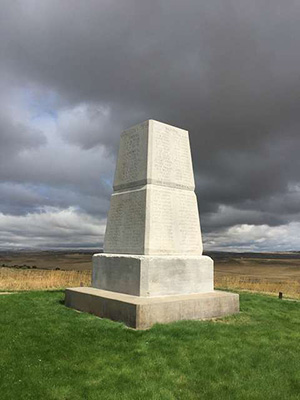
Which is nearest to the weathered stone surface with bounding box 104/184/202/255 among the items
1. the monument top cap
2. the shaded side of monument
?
the shaded side of monument

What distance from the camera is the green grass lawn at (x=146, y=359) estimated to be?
4430 millimetres

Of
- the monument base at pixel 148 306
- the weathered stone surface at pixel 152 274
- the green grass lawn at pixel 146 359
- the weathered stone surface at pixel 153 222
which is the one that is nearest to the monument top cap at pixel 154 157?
the weathered stone surface at pixel 153 222

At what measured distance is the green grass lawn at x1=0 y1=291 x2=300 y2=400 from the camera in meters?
4.43

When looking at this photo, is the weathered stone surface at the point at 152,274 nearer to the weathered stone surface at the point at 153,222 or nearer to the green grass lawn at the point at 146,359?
the weathered stone surface at the point at 153,222

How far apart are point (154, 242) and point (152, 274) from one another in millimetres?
773

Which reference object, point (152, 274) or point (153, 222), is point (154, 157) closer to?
point (153, 222)

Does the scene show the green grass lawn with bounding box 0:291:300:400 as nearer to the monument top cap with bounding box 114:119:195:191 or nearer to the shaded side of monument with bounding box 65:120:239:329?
the shaded side of monument with bounding box 65:120:239:329

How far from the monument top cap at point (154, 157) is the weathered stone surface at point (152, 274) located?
193 cm

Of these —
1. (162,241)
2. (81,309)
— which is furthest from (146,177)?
(81,309)

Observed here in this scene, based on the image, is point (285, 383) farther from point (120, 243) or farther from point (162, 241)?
point (120, 243)

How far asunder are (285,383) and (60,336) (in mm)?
3722

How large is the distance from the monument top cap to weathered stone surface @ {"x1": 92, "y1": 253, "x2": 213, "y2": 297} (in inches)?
76.1

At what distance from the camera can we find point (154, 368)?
16.7 ft

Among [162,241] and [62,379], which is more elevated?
[162,241]
